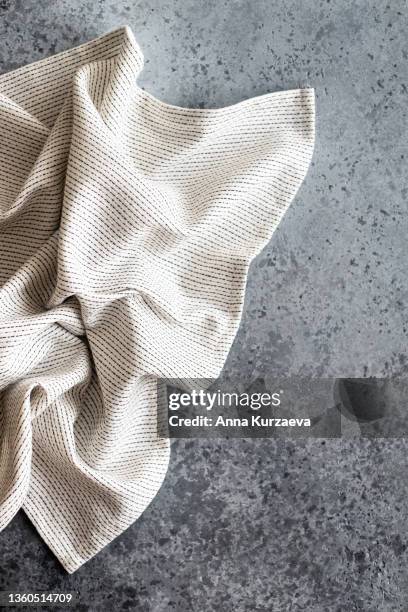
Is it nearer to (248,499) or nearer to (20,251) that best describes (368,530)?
(248,499)

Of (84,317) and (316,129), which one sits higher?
(316,129)

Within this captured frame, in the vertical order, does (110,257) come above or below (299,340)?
above

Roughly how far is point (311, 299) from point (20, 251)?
1.14 ft

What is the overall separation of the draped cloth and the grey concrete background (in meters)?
0.04

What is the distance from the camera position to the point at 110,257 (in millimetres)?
764

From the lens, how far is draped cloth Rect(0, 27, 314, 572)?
75cm

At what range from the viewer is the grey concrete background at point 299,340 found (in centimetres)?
83

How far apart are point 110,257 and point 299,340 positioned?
258mm

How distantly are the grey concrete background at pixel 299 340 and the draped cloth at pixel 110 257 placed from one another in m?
0.04

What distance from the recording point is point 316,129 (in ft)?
2.81

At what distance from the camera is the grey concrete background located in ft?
2.73

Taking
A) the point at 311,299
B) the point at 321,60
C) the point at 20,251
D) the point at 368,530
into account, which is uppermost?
the point at 321,60

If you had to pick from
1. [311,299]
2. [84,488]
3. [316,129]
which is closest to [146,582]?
[84,488]

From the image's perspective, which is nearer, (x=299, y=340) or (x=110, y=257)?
(x=110, y=257)
